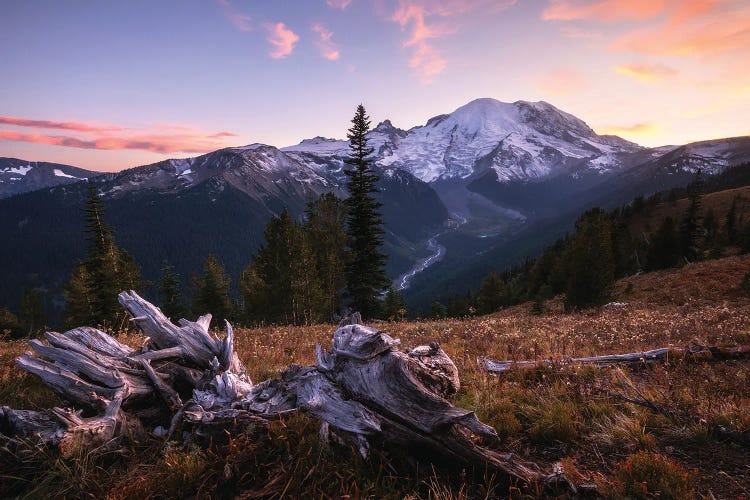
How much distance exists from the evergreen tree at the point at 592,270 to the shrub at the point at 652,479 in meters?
25.5

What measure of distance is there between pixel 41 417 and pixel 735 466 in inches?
303

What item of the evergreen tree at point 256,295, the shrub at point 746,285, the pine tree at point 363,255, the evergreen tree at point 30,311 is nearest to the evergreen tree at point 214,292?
the evergreen tree at point 256,295

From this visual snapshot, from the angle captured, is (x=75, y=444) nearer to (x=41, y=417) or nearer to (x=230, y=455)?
(x=41, y=417)

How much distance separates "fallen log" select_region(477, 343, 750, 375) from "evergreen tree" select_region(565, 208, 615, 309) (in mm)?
20348

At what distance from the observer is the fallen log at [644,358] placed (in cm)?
675

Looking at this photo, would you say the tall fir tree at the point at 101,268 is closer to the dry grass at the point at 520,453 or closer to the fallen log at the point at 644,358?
the dry grass at the point at 520,453

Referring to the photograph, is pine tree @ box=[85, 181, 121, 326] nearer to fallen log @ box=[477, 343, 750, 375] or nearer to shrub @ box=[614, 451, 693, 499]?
fallen log @ box=[477, 343, 750, 375]

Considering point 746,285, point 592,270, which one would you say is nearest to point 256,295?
point 592,270

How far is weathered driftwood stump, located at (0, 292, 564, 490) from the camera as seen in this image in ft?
12.4

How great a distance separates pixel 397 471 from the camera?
3783mm

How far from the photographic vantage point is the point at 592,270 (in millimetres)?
25516

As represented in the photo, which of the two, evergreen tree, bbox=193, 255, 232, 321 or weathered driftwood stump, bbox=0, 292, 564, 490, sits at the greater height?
weathered driftwood stump, bbox=0, 292, 564, 490

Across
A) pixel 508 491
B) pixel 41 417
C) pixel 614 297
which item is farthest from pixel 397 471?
pixel 614 297

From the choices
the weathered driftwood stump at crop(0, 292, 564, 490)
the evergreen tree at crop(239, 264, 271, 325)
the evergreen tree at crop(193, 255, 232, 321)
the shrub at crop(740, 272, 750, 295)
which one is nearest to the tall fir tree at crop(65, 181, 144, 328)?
the evergreen tree at crop(193, 255, 232, 321)
